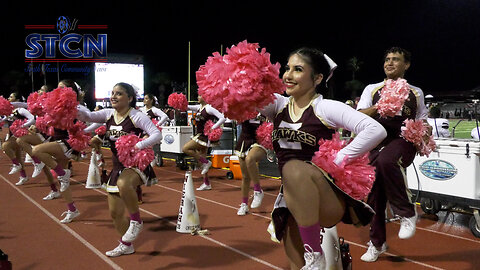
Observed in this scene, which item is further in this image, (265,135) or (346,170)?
(265,135)

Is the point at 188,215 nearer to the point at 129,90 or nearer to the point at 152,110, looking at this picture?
the point at 129,90

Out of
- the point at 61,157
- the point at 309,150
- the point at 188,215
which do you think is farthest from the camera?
the point at 61,157

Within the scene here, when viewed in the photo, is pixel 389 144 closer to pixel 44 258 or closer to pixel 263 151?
pixel 263 151

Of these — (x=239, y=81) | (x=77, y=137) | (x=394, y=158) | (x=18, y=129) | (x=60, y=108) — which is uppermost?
(x=239, y=81)

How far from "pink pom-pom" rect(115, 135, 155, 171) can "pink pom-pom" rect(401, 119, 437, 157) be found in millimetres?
2466

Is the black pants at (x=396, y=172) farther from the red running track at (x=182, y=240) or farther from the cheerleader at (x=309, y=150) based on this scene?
the cheerleader at (x=309, y=150)

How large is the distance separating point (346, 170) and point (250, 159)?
13.1 feet

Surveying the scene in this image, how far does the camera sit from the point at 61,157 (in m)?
6.30

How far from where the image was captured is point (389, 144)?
12.9ft

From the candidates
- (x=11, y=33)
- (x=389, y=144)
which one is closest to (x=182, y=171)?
(x=389, y=144)

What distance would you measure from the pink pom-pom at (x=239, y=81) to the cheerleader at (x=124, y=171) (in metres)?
2.07

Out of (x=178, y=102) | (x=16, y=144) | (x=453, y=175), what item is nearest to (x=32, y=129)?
(x=16, y=144)

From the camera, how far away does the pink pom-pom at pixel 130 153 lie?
4.16 meters

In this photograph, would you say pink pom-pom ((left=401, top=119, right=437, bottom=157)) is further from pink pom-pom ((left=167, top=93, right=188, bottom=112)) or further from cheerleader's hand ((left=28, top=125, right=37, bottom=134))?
cheerleader's hand ((left=28, top=125, right=37, bottom=134))
